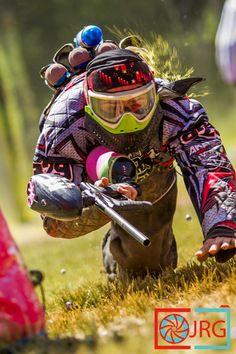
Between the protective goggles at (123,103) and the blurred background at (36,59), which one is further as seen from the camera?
the blurred background at (36,59)

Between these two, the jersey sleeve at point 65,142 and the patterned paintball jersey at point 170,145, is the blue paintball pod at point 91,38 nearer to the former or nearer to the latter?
the patterned paintball jersey at point 170,145

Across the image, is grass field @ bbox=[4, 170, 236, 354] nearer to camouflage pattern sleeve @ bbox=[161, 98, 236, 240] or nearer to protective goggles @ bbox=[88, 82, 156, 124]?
camouflage pattern sleeve @ bbox=[161, 98, 236, 240]

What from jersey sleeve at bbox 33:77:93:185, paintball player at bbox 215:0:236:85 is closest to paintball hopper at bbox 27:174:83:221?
jersey sleeve at bbox 33:77:93:185

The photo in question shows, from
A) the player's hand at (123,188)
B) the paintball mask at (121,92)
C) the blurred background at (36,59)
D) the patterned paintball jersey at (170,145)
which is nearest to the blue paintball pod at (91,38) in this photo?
the patterned paintball jersey at (170,145)

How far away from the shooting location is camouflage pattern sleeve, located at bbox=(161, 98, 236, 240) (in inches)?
220

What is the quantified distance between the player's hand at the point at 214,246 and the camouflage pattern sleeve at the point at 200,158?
207 millimetres

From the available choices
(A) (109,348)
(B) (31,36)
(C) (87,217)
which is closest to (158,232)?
(C) (87,217)

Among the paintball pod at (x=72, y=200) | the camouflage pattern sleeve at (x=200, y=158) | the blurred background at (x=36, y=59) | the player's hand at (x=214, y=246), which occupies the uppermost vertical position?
the blurred background at (x=36, y=59)

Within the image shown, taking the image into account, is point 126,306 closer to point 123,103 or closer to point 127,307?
point 127,307

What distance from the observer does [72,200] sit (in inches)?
194

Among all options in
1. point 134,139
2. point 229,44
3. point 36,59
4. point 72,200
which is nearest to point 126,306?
point 72,200

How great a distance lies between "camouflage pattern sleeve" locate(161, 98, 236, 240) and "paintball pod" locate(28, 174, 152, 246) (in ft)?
2.03

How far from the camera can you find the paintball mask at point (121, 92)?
18.1 ft

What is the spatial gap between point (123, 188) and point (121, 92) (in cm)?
64
